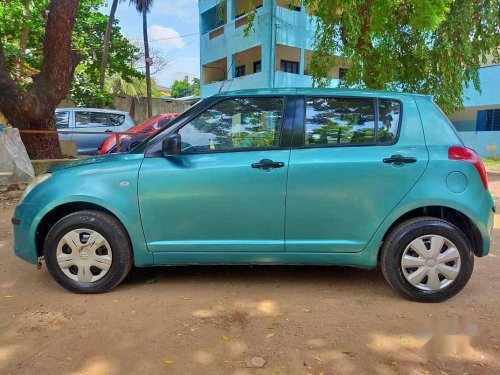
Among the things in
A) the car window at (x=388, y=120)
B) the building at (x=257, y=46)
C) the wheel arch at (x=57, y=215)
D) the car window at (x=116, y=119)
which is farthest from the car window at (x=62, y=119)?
the car window at (x=388, y=120)

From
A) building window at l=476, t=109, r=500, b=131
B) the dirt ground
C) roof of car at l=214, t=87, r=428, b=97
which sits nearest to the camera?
the dirt ground

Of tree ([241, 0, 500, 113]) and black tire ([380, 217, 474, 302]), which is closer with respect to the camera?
black tire ([380, 217, 474, 302])

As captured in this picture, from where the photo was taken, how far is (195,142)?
3.58 metres

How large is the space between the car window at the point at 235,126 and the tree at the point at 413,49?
18.6 feet

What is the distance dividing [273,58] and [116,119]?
317 inches

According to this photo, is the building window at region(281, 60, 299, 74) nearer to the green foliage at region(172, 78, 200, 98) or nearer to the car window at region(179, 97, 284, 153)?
the car window at region(179, 97, 284, 153)

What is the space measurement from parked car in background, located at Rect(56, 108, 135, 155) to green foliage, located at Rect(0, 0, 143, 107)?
9.73 feet

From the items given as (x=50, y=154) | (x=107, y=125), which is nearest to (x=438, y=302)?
(x=50, y=154)

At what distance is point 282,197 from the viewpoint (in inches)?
135

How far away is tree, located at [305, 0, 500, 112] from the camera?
358 inches

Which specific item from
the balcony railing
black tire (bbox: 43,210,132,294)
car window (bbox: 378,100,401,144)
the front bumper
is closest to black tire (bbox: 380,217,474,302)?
car window (bbox: 378,100,401,144)

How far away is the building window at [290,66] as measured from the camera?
71.6 ft

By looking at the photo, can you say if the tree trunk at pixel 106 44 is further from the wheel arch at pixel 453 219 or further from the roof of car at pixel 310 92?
the wheel arch at pixel 453 219

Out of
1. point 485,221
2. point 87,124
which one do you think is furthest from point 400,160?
point 87,124
